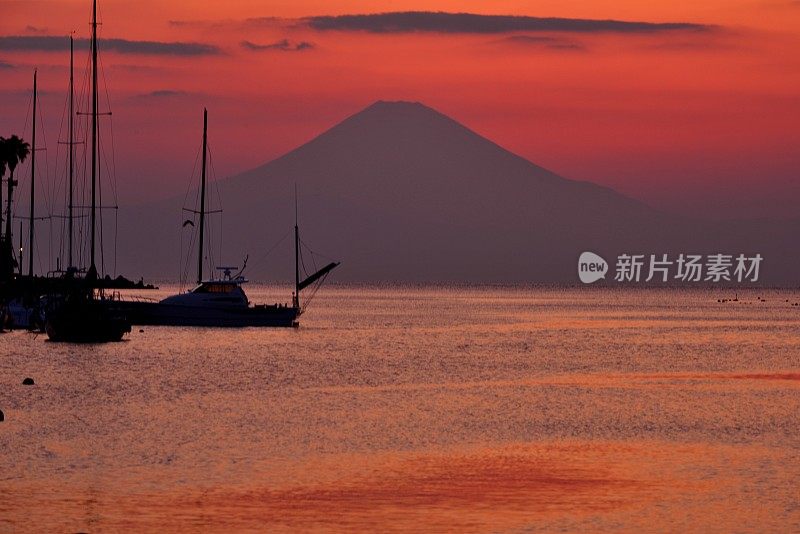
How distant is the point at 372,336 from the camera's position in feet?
388

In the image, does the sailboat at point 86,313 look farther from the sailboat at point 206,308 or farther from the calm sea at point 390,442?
the sailboat at point 206,308

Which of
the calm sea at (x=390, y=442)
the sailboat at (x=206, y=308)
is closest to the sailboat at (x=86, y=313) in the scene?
the calm sea at (x=390, y=442)

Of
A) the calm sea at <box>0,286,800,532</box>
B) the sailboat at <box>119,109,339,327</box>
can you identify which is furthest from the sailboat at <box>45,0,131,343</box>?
the sailboat at <box>119,109,339,327</box>

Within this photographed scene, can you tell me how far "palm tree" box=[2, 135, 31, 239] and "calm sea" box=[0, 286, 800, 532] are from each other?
2395 cm

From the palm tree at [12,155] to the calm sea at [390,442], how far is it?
2395cm

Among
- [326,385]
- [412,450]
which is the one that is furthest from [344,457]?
[326,385]

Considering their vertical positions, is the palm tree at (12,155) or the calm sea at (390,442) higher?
the palm tree at (12,155)

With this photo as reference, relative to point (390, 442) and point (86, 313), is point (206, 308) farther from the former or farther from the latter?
point (390, 442)

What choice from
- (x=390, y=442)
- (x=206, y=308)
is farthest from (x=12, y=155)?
(x=390, y=442)

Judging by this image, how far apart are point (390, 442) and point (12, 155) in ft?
241

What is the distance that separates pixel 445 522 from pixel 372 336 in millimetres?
90276

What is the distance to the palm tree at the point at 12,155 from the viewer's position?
107 metres

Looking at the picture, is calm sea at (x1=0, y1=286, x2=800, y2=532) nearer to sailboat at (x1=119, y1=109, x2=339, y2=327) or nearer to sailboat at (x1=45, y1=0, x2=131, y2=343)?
sailboat at (x1=45, y1=0, x2=131, y2=343)

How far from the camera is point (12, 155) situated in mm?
107750
